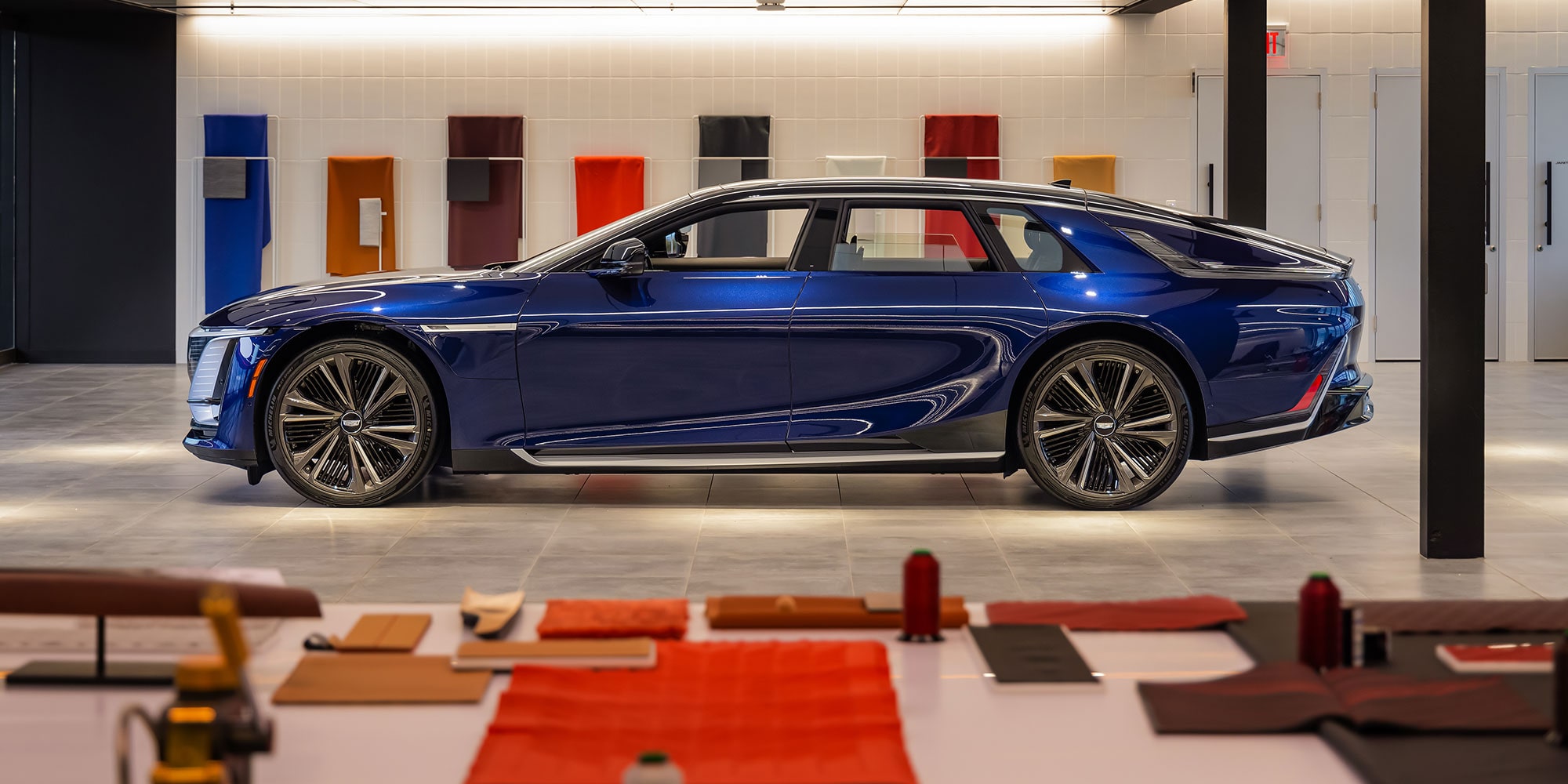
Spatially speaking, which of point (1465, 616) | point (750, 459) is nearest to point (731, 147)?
point (750, 459)

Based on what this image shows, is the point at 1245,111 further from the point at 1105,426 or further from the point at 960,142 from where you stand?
the point at 960,142

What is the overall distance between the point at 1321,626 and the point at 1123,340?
12.9ft

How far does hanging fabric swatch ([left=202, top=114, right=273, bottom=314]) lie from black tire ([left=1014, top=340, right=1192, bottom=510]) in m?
8.58

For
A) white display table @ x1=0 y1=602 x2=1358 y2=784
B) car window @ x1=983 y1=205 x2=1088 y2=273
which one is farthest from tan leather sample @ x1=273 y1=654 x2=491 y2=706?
car window @ x1=983 y1=205 x2=1088 y2=273

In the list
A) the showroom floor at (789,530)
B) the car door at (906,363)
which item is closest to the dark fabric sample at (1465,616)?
the showroom floor at (789,530)

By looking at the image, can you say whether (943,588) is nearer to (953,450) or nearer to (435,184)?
(953,450)

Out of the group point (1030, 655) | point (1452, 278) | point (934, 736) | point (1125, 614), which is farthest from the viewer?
point (1452, 278)

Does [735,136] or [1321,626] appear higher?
[735,136]

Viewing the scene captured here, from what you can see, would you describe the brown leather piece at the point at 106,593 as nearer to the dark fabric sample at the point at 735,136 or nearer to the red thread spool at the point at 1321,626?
the red thread spool at the point at 1321,626

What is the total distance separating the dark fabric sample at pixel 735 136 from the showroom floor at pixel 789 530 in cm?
587

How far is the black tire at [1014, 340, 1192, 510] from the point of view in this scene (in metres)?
6.03

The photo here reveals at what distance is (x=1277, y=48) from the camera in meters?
12.8

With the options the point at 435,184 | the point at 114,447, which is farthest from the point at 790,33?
the point at 114,447

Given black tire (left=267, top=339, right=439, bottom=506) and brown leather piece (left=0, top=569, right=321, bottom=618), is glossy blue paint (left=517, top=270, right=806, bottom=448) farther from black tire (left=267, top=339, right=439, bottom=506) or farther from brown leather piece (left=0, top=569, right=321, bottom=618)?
brown leather piece (left=0, top=569, right=321, bottom=618)
